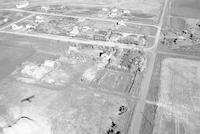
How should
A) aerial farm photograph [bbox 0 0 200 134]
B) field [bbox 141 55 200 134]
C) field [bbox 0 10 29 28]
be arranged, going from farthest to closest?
field [bbox 0 10 29 28] → aerial farm photograph [bbox 0 0 200 134] → field [bbox 141 55 200 134]

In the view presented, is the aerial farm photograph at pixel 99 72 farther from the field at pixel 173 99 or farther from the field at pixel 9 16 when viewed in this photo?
the field at pixel 9 16

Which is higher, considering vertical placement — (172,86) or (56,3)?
(56,3)

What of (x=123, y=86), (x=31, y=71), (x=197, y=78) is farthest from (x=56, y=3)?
(x=197, y=78)

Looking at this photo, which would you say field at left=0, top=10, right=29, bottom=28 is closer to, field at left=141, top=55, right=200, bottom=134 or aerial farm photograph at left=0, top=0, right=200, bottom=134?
aerial farm photograph at left=0, top=0, right=200, bottom=134

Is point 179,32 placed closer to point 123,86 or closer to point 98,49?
point 98,49

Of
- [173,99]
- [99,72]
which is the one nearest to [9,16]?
[99,72]

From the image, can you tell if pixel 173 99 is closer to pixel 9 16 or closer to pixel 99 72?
pixel 99 72

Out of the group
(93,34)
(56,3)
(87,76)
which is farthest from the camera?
(56,3)

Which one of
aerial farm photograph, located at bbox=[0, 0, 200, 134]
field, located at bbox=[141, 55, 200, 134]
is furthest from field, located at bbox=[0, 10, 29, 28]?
field, located at bbox=[141, 55, 200, 134]
